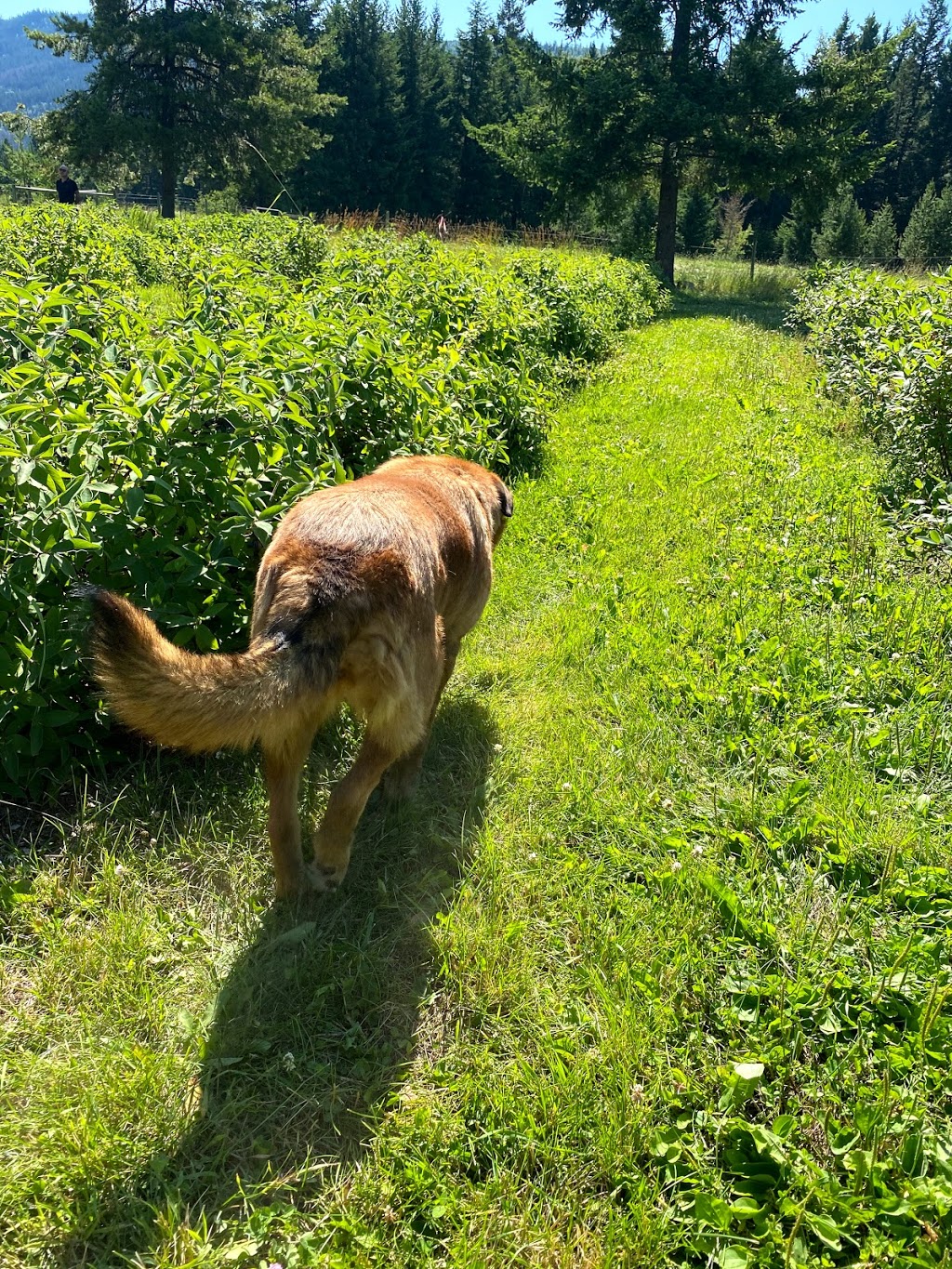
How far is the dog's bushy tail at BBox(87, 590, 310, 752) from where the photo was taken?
1856 mm

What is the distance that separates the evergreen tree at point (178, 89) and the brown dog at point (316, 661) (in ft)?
115

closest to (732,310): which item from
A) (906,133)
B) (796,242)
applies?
(796,242)

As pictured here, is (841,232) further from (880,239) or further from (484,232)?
(484,232)

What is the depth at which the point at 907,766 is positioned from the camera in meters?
3.31

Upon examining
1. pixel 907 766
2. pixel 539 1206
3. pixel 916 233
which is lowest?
pixel 539 1206

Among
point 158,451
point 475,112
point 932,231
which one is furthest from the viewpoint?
point 475,112

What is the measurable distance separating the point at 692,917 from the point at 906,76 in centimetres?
9206

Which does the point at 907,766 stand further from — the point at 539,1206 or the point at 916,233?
the point at 916,233

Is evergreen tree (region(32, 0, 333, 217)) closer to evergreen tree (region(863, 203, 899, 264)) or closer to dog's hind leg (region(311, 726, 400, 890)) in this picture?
evergreen tree (region(863, 203, 899, 264))

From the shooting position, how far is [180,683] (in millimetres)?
1947

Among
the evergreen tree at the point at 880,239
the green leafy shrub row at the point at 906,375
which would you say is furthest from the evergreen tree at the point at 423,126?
the green leafy shrub row at the point at 906,375

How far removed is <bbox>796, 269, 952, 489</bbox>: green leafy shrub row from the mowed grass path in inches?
91.0

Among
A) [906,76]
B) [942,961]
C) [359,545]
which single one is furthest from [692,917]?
[906,76]

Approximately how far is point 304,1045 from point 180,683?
117 cm
